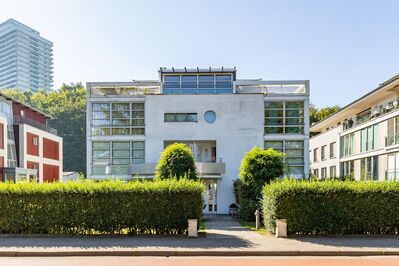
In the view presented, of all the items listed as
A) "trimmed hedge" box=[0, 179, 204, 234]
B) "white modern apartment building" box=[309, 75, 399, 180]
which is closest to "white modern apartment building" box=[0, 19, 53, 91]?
"white modern apartment building" box=[309, 75, 399, 180]

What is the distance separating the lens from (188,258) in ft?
38.9

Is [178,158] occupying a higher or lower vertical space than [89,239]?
higher

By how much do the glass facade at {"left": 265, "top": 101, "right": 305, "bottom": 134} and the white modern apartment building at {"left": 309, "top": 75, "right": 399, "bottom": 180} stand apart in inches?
246

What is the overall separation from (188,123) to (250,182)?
10.1m

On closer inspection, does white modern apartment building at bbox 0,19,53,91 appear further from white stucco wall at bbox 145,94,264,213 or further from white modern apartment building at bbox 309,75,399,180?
white modern apartment building at bbox 309,75,399,180

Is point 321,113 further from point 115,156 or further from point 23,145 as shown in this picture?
point 23,145

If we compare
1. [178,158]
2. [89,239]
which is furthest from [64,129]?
[89,239]

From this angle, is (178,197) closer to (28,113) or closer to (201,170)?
(201,170)

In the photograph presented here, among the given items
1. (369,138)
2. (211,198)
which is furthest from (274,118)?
(369,138)

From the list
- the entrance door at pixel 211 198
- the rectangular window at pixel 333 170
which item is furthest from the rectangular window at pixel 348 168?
the entrance door at pixel 211 198

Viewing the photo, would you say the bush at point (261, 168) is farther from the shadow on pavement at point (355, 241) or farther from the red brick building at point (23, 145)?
the red brick building at point (23, 145)

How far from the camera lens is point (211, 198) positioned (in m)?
31.7

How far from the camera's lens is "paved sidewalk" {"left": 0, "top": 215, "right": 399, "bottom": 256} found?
12.4m

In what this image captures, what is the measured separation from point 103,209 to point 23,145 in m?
28.3
